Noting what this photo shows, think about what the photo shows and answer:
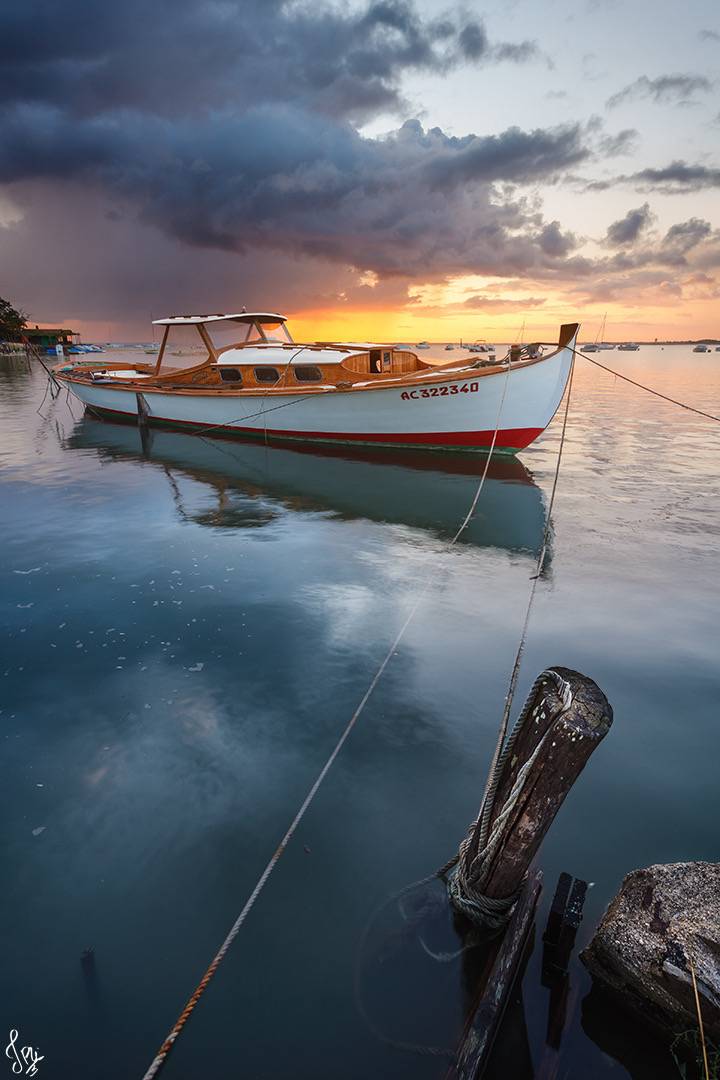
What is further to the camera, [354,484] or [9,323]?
[9,323]

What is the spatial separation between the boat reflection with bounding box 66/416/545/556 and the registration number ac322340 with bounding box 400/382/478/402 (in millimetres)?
2190

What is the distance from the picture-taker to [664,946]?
2.91m

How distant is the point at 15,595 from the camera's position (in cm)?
825

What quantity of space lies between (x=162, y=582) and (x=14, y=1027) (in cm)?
625

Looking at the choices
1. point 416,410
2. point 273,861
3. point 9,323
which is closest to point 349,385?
point 416,410

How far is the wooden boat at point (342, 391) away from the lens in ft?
52.7

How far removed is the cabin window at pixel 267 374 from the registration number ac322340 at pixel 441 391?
5073 mm

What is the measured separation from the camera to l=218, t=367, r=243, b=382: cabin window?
20031mm

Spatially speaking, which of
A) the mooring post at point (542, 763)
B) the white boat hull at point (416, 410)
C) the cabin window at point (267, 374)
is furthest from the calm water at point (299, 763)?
the cabin window at point (267, 374)

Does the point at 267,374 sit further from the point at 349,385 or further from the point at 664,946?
the point at 664,946

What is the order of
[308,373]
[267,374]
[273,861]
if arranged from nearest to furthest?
1. [273,861]
2. [308,373]
3. [267,374]

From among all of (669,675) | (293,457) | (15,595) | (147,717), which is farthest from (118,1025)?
(293,457)

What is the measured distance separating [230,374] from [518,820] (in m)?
19.8

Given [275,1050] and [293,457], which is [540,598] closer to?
[275,1050]
